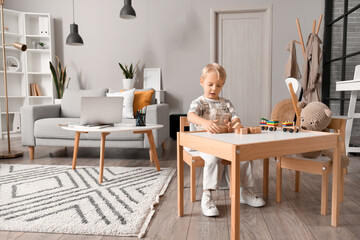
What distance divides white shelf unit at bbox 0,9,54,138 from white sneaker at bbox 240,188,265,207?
3.89 meters

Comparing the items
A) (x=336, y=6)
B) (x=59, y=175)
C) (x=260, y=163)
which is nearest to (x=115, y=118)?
(x=59, y=175)

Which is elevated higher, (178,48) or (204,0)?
(204,0)

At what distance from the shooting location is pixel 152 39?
4.48 metres

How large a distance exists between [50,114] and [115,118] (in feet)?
4.55

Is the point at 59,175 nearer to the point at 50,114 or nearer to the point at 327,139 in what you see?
the point at 50,114

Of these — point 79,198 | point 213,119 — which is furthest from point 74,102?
point 213,119

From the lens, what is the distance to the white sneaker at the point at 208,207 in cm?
148

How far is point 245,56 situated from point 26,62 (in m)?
3.48

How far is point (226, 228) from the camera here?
4.39 feet

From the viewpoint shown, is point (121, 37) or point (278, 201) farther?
point (121, 37)

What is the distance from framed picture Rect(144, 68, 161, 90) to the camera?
4.45m

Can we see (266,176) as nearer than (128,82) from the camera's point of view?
Yes

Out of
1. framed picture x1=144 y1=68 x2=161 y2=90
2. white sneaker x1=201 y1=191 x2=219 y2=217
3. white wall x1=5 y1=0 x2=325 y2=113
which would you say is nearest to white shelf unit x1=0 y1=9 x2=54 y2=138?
white wall x1=5 y1=0 x2=325 y2=113

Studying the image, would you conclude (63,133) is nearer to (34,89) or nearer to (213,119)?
(213,119)
